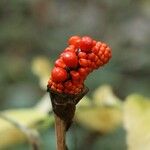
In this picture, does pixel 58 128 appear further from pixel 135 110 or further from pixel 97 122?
pixel 97 122

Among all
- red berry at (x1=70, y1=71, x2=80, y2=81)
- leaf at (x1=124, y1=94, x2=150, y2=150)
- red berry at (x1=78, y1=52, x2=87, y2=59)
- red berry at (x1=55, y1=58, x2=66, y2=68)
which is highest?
leaf at (x1=124, y1=94, x2=150, y2=150)

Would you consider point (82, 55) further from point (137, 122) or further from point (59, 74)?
point (137, 122)

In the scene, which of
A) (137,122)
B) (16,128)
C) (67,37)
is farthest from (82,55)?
(67,37)

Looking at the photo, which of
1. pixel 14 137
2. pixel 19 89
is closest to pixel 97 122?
pixel 14 137

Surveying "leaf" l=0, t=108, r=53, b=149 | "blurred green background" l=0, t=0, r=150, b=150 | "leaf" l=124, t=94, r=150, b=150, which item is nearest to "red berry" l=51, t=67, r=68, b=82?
"leaf" l=124, t=94, r=150, b=150

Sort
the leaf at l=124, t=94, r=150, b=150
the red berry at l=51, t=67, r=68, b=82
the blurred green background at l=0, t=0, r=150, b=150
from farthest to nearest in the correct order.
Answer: the blurred green background at l=0, t=0, r=150, b=150 < the leaf at l=124, t=94, r=150, b=150 < the red berry at l=51, t=67, r=68, b=82

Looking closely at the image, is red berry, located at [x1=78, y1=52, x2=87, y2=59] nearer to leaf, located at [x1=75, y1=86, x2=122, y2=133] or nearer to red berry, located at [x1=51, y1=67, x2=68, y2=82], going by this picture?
red berry, located at [x1=51, y1=67, x2=68, y2=82]

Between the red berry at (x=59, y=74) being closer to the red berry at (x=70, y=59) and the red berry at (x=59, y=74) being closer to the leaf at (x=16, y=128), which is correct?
the red berry at (x=70, y=59)
